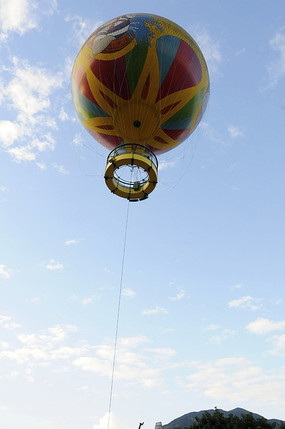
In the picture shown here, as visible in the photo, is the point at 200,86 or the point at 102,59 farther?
the point at 200,86

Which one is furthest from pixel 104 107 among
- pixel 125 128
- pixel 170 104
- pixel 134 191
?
pixel 134 191

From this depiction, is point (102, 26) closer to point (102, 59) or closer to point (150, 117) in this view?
point (102, 59)

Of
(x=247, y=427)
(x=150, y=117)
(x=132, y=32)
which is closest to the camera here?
(x=132, y=32)

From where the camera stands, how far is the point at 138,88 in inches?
706

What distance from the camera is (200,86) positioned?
19.7m

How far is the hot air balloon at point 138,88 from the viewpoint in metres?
17.7

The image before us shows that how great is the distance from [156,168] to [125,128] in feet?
9.07

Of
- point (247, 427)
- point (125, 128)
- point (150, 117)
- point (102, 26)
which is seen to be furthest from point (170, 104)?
point (247, 427)

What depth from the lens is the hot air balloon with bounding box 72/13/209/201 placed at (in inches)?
697

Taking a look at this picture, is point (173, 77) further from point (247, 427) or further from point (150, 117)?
point (247, 427)

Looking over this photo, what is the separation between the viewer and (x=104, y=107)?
19250 mm

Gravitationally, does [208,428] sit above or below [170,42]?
below

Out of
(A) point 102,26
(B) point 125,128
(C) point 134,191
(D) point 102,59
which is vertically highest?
(A) point 102,26

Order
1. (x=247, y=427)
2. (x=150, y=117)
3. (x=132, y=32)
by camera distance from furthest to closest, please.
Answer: (x=247, y=427), (x=150, y=117), (x=132, y=32)
